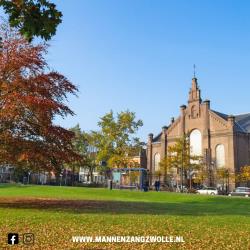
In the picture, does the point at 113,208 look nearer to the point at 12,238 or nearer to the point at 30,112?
the point at 30,112

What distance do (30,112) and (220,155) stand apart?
49950mm

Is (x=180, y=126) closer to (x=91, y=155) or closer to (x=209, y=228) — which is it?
(x=91, y=155)

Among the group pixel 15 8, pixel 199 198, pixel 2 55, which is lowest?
pixel 199 198

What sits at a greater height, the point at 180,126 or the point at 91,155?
the point at 180,126

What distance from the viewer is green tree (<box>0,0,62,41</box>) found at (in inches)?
268

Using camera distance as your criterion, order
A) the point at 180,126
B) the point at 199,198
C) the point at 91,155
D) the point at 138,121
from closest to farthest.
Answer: the point at 199,198
the point at 138,121
the point at 180,126
the point at 91,155

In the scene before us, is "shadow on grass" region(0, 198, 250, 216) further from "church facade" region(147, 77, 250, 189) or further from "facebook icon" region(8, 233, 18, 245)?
"church facade" region(147, 77, 250, 189)

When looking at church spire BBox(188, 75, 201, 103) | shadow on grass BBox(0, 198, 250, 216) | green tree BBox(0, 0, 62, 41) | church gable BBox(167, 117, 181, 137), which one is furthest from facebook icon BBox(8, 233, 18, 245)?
church gable BBox(167, 117, 181, 137)

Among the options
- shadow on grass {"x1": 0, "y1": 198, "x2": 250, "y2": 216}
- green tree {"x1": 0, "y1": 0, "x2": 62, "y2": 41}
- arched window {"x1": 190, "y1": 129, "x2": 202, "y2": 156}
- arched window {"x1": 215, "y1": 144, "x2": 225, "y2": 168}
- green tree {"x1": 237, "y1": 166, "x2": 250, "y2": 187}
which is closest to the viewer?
green tree {"x1": 0, "y1": 0, "x2": 62, "y2": 41}

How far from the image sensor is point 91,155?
253ft

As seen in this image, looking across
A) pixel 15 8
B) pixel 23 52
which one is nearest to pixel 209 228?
pixel 15 8

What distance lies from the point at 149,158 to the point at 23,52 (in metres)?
60.4

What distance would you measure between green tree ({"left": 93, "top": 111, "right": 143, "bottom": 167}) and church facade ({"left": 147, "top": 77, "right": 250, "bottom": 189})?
1457 centimetres

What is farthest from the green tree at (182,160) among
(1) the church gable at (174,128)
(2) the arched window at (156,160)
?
(2) the arched window at (156,160)
